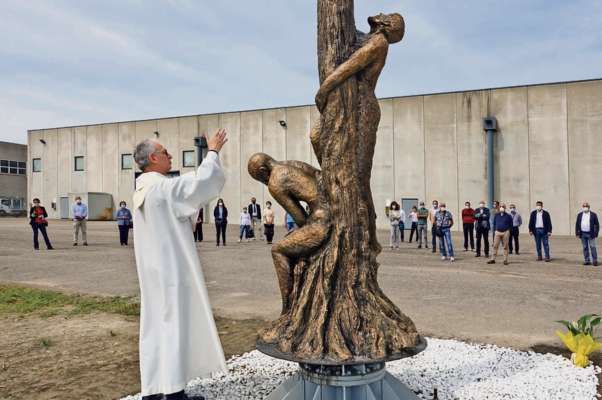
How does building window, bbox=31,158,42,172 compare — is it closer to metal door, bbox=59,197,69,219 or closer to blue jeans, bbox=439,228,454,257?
metal door, bbox=59,197,69,219

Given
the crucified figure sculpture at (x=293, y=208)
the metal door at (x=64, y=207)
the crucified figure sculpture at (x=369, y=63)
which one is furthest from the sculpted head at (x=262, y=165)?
the metal door at (x=64, y=207)

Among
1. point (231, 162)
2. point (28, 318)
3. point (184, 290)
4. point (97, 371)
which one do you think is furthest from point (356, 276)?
point (231, 162)

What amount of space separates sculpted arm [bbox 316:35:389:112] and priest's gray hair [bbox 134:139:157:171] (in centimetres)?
132

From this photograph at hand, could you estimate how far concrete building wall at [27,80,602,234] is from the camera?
21.2 metres

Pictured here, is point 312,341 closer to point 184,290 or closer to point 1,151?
point 184,290

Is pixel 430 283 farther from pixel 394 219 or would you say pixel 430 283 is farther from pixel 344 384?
pixel 344 384

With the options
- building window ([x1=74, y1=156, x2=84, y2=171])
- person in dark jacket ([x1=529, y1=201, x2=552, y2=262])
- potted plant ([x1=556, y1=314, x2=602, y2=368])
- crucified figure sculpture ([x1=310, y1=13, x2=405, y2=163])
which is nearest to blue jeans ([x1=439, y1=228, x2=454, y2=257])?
person in dark jacket ([x1=529, y1=201, x2=552, y2=262])

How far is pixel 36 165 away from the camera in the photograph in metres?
36.0

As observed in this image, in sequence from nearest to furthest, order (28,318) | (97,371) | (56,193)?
(97,371) < (28,318) < (56,193)

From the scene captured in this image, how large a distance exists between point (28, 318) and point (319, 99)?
19.3 feet

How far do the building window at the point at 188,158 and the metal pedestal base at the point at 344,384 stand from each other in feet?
90.2

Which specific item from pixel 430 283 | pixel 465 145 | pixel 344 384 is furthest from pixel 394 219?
pixel 344 384

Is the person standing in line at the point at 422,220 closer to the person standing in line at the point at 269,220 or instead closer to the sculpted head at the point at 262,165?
the person standing in line at the point at 269,220

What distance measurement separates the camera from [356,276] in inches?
137
